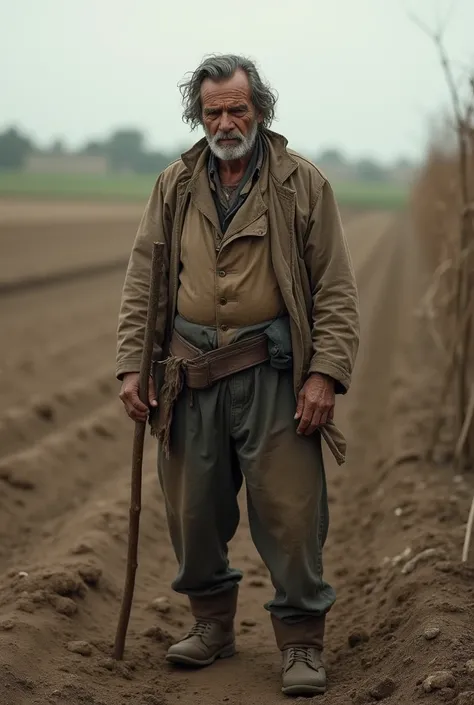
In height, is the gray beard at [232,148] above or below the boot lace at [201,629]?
above

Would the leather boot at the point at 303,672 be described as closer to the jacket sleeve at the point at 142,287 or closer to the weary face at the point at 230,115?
the jacket sleeve at the point at 142,287

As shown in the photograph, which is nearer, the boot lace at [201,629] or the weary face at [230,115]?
the weary face at [230,115]

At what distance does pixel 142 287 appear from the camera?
3.96 metres

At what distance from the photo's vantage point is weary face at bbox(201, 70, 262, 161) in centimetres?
372

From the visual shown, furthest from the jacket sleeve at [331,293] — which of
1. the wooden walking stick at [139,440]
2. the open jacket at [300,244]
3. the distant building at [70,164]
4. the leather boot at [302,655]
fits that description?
the distant building at [70,164]

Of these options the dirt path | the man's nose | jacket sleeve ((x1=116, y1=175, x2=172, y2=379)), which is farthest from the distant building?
the man's nose

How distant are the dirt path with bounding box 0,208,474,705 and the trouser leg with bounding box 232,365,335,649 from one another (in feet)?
1.24

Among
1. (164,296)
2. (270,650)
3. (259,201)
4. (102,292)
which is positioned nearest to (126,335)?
(164,296)

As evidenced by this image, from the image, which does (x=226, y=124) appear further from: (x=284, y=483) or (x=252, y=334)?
(x=284, y=483)

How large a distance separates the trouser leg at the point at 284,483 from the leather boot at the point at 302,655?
0.07 metres

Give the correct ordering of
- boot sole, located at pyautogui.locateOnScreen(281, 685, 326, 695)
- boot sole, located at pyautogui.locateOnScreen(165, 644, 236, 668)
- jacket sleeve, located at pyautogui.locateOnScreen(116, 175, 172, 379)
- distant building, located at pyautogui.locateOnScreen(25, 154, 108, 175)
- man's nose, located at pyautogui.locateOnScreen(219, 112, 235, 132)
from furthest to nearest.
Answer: distant building, located at pyautogui.locateOnScreen(25, 154, 108, 175) → boot sole, located at pyautogui.locateOnScreen(165, 644, 236, 668) → jacket sleeve, located at pyautogui.locateOnScreen(116, 175, 172, 379) → boot sole, located at pyautogui.locateOnScreen(281, 685, 326, 695) → man's nose, located at pyautogui.locateOnScreen(219, 112, 235, 132)

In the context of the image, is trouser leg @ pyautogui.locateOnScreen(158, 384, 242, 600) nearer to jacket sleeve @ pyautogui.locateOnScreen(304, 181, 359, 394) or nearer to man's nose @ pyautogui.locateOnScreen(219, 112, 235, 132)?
jacket sleeve @ pyautogui.locateOnScreen(304, 181, 359, 394)

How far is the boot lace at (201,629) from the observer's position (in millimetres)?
4160

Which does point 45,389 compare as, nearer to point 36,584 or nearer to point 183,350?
point 36,584
